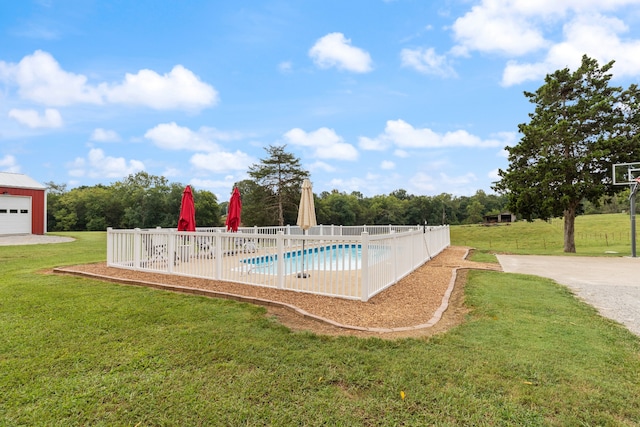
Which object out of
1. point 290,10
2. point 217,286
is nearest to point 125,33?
point 290,10

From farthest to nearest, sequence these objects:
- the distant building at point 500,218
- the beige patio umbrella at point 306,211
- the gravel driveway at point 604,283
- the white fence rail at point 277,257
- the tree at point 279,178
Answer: the distant building at point 500,218 → the tree at point 279,178 → the beige patio umbrella at point 306,211 → the white fence rail at point 277,257 → the gravel driveway at point 604,283

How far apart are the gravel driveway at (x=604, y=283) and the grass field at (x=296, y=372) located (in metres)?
0.65

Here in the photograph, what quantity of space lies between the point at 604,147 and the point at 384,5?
1105 centimetres

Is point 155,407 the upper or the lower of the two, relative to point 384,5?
lower

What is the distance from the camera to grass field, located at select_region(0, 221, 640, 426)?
2.15 meters

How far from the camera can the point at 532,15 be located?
392 inches

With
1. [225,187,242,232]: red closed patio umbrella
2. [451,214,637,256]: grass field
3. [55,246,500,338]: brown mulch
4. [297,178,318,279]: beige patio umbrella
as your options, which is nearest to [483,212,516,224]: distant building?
[451,214,637,256]: grass field

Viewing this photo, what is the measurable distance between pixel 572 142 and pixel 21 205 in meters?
31.1

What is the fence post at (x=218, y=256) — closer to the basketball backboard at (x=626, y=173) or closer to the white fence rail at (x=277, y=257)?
the white fence rail at (x=277, y=257)

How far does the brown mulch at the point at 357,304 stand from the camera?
152 inches

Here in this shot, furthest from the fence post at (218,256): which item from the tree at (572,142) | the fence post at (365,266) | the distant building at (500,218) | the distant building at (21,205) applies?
the distant building at (500,218)

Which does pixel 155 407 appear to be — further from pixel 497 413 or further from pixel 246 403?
pixel 497 413

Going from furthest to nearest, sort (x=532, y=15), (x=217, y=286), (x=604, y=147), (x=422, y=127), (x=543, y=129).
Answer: (x=422, y=127) → (x=543, y=129) → (x=604, y=147) → (x=532, y=15) → (x=217, y=286)

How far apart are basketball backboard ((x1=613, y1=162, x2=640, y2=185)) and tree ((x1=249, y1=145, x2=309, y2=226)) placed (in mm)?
26065
